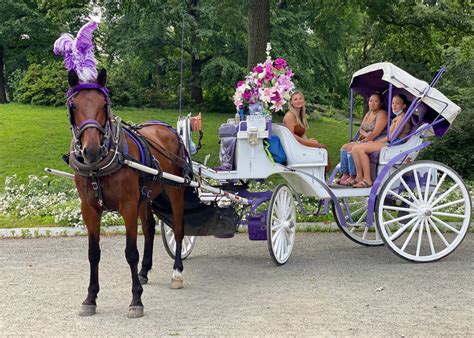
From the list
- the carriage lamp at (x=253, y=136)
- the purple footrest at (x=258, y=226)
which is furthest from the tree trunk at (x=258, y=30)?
the purple footrest at (x=258, y=226)

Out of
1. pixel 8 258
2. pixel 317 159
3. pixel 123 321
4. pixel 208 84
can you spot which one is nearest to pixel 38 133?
pixel 208 84

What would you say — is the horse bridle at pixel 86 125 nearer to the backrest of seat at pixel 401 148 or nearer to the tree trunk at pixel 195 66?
the backrest of seat at pixel 401 148

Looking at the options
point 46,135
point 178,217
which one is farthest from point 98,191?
point 46,135

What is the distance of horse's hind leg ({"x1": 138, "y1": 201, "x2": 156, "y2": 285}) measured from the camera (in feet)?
21.3

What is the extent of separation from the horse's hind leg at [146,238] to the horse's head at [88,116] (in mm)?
1632

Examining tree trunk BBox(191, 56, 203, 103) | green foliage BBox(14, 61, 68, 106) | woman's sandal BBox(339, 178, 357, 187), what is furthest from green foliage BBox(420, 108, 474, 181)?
green foliage BBox(14, 61, 68, 106)

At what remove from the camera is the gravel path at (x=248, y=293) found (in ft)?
16.3

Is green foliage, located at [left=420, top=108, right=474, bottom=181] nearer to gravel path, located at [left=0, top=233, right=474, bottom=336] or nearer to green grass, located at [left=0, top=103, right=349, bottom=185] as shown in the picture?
green grass, located at [left=0, top=103, right=349, bottom=185]

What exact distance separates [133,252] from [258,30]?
1005 cm

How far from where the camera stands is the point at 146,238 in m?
6.68

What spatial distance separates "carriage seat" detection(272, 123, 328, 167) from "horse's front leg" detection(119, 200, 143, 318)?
95.6 inches

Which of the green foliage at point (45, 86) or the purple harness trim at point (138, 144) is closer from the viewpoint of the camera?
the purple harness trim at point (138, 144)

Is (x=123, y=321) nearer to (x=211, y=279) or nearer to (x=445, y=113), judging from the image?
(x=211, y=279)

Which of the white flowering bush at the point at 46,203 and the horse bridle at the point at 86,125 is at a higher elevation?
the horse bridle at the point at 86,125
